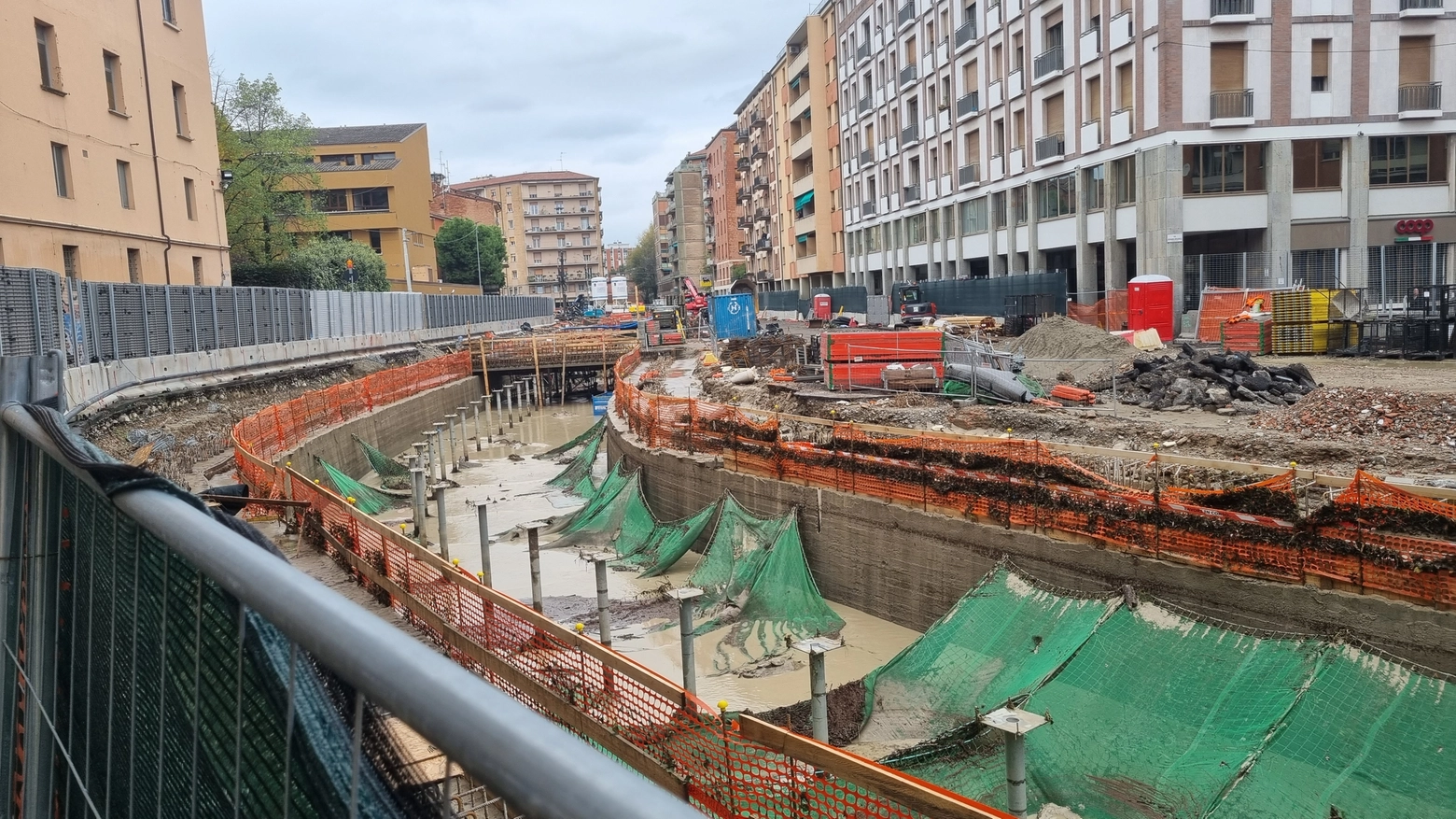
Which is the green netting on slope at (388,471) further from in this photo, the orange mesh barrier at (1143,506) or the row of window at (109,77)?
the row of window at (109,77)

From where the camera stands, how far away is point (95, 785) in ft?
9.50

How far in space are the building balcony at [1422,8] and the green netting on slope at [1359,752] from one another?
3201cm

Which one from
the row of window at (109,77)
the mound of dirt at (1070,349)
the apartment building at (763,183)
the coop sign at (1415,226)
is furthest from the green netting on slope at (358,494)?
the apartment building at (763,183)

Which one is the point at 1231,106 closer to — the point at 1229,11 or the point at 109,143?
the point at 1229,11

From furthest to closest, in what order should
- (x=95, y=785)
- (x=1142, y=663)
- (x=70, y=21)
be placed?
(x=70, y=21) < (x=1142, y=663) < (x=95, y=785)

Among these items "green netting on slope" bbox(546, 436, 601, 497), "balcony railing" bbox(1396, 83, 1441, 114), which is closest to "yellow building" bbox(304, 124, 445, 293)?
"green netting on slope" bbox(546, 436, 601, 497)

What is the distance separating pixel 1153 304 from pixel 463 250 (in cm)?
6916

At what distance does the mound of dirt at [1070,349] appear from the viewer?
24750mm

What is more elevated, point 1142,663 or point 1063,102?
point 1063,102

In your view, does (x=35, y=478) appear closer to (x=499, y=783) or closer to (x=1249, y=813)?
(x=499, y=783)

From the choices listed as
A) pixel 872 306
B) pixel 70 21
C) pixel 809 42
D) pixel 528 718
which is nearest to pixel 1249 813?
pixel 528 718

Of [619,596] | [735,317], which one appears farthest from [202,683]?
[735,317]

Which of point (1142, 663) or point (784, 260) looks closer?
point (1142, 663)

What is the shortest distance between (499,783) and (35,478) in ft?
9.71
